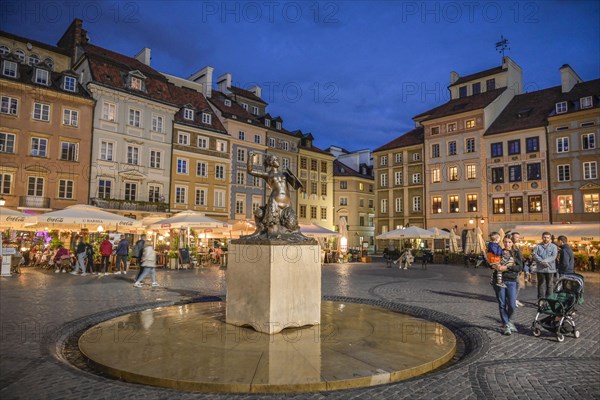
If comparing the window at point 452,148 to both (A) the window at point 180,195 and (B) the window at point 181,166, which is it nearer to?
(B) the window at point 181,166

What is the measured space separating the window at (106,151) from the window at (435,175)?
3059 cm

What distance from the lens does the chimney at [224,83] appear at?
4903cm

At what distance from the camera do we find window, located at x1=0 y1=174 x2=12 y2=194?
28.2 meters

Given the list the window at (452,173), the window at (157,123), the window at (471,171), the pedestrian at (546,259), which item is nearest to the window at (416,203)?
the window at (452,173)

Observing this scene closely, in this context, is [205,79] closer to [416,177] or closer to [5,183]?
[5,183]

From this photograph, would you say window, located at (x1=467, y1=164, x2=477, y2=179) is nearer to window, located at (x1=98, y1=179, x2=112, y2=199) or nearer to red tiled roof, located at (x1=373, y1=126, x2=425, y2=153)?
red tiled roof, located at (x1=373, y1=126, x2=425, y2=153)

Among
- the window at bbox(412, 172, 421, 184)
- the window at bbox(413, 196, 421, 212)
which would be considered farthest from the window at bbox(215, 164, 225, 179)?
the window at bbox(413, 196, 421, 212)

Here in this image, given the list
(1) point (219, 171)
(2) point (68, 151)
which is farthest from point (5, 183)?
(1) point (219, 171)

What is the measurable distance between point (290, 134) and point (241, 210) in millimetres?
11848

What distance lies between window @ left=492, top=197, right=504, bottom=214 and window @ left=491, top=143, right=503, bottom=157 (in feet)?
13.6

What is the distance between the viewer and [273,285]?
22.9 ft

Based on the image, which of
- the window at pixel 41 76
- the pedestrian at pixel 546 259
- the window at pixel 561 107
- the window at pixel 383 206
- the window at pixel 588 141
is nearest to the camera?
the pedestrian at pixel 546 259

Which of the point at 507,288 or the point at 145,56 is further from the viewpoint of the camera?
the point at 145,56

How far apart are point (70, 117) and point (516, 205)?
Result: 37.8 meters
